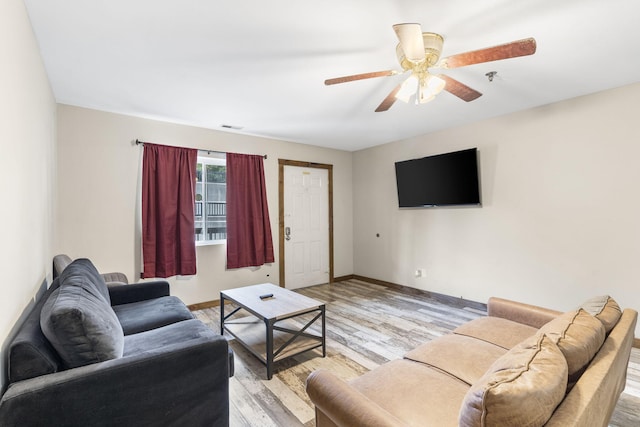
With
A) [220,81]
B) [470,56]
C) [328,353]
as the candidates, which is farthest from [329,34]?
[328,353]

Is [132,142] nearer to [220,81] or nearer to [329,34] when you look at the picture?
[220,81]

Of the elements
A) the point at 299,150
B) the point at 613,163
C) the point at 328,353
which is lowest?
the point at 328,353

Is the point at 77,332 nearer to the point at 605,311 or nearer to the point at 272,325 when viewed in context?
the point at 272,325

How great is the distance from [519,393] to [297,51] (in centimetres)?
229

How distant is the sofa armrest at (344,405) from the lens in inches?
42.6

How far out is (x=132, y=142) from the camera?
3.65 metres

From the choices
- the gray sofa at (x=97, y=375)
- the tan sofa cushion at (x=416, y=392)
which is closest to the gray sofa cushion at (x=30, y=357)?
the gray sofa at (x=97, y=375)

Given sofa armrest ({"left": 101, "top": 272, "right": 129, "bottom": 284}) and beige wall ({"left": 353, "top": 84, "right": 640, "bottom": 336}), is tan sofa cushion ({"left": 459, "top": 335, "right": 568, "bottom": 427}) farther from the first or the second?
sofa armrest ({"left": 101, "top": 272, "right": 129, "bottom": 284})

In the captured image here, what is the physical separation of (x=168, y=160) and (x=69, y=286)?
2.45 meters

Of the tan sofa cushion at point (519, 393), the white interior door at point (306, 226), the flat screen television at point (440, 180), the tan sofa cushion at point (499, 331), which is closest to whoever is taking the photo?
the tan sofa cushion at point (519, 393)

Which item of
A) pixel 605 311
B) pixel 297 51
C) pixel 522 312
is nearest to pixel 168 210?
pixel 297 51

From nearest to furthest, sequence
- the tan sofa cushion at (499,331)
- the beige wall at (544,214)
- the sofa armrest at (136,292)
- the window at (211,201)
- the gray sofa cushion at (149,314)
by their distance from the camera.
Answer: the tan sofa cushion at (499,331) < the gray sofa cushion at (149,314) < the sofa armrest at (136,292) < the beige wall at (544,214) < the window at (211,201)

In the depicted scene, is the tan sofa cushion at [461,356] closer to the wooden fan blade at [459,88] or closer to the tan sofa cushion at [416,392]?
the tan sofa cushion at [416,392]

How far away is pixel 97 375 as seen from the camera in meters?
1.27
